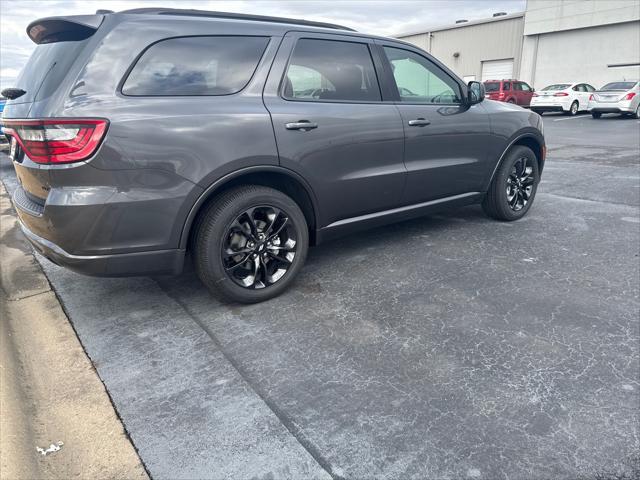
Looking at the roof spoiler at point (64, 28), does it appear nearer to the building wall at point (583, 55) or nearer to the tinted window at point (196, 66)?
the tinted window at point (196, 66)

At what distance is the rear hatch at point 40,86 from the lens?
264 cm

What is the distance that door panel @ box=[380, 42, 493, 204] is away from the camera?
397cm

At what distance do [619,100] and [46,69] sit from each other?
21166mm

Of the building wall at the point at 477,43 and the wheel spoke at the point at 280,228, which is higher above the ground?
the building wall at the point at 477,43

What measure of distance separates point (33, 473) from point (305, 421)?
113cm

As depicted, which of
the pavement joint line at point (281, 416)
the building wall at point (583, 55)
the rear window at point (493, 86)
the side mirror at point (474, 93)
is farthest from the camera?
the building wall at point (583, 55)

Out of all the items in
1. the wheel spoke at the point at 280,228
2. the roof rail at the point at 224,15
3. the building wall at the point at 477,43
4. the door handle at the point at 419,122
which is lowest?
the wheel spoke at the point at 280,228

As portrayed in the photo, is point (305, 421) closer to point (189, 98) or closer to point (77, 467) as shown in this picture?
point (77, 467)

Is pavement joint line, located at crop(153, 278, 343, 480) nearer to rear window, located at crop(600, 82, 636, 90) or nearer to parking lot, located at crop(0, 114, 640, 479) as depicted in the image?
parking lot, located at crop(0, 114, 640, 479)

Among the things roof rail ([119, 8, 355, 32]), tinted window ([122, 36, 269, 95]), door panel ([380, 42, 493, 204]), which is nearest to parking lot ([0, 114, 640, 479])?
door panel ([380, 42, 493, 204])

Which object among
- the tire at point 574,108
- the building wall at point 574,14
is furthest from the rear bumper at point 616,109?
the building wall at point 574,14

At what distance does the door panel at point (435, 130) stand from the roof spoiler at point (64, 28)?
2.21 m

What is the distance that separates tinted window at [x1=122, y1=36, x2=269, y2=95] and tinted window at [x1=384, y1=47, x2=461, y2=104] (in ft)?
4.16

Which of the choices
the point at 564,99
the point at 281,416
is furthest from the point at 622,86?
the point at 281,416
